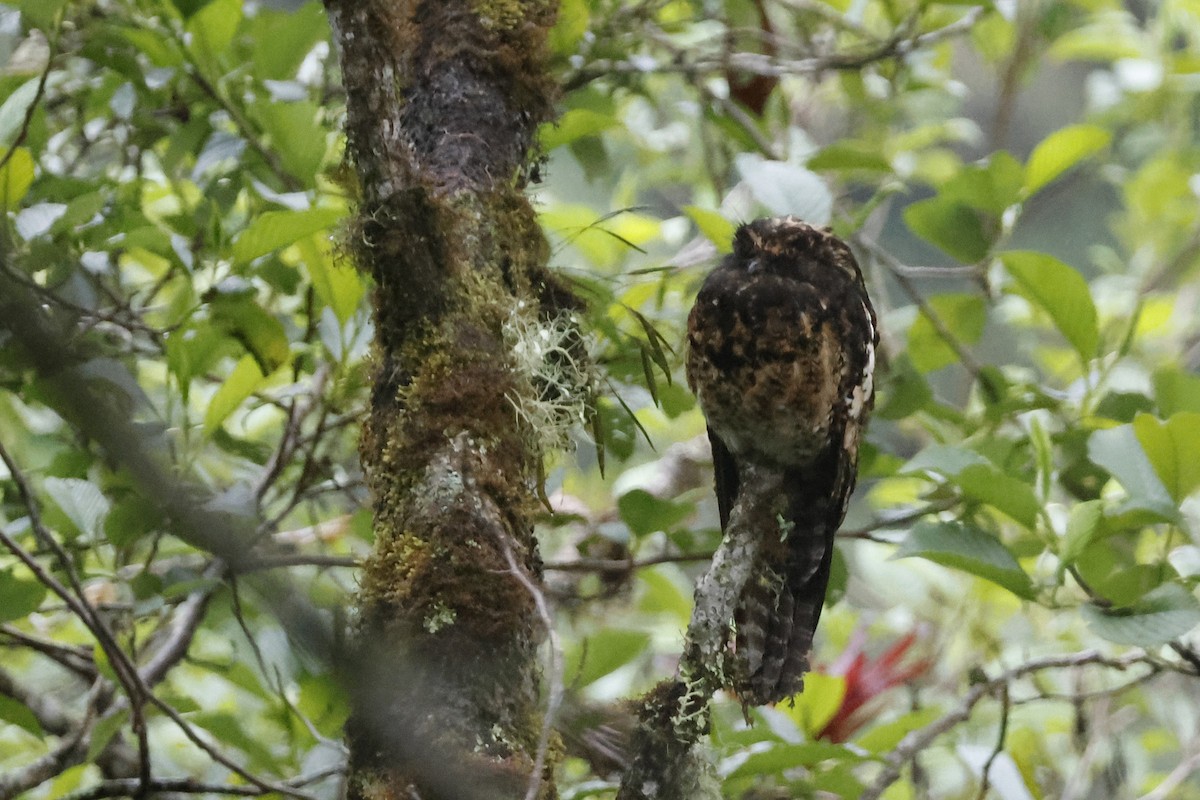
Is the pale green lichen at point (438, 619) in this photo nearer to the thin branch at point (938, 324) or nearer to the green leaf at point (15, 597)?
the green leaf at point (15, 597)

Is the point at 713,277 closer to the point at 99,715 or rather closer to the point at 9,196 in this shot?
the point at 9,196

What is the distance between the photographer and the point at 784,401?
5.07ft

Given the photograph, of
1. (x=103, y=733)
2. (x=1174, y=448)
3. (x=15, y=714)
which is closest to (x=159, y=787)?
(x=103, y=733)

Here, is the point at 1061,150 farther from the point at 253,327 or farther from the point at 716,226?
the point at 253,327

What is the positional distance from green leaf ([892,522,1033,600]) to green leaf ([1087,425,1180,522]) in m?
0.17

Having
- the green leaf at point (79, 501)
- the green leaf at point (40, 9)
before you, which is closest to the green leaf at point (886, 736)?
the green leaf at point (79, 501)

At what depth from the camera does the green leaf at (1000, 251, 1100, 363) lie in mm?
1671

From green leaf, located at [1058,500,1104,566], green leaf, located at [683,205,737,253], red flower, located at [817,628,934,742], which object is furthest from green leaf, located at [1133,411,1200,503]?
red flower, located at [817,628,934,742]

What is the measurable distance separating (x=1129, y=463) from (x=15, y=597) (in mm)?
1392

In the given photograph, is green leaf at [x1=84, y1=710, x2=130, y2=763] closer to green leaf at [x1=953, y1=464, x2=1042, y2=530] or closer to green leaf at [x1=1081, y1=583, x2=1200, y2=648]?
green leaf at [x1=953, y1=464, x2=1042, y2=530]

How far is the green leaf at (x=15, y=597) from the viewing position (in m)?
1.42

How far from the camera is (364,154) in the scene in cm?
116

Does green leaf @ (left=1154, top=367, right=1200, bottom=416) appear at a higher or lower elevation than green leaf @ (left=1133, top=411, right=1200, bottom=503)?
higher

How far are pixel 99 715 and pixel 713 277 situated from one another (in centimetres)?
110
